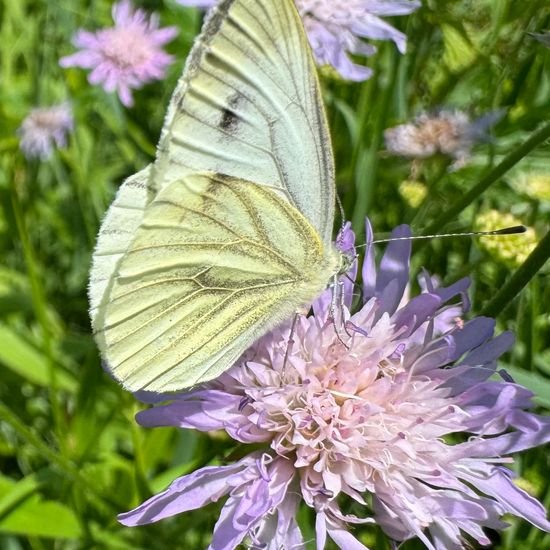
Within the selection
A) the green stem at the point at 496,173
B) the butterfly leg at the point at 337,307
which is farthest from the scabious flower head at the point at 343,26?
the butterfly leg at the point at 337,307

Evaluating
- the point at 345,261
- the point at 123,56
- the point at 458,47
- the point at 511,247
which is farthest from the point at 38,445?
the point at 123,56

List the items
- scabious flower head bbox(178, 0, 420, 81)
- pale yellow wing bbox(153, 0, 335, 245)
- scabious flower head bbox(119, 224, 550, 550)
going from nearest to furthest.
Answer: scabious flower head bbox(119, 224, 550, 550), pale yellow wing bbox(153, 0, 335, 245), scabious flower head bbox(178, 0, 420, 81)

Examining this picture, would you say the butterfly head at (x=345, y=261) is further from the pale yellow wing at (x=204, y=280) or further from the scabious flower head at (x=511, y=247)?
the scabious flower head at (x=511, y=247)

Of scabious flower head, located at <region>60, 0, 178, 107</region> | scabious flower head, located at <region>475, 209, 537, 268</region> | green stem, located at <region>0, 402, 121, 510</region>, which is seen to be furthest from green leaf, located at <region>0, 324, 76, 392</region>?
scabious flower head, located at <region>475, 209, 537, 268</region>

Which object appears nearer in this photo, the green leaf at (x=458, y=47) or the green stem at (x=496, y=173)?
the green stem at (x=496, y=173)

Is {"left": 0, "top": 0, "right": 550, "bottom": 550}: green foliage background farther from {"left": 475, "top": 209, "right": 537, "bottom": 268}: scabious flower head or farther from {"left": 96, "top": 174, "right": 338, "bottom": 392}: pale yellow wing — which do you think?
{"left": 96, "top": 174, "right": 338, "bottom": 392}: pale yellow wing
